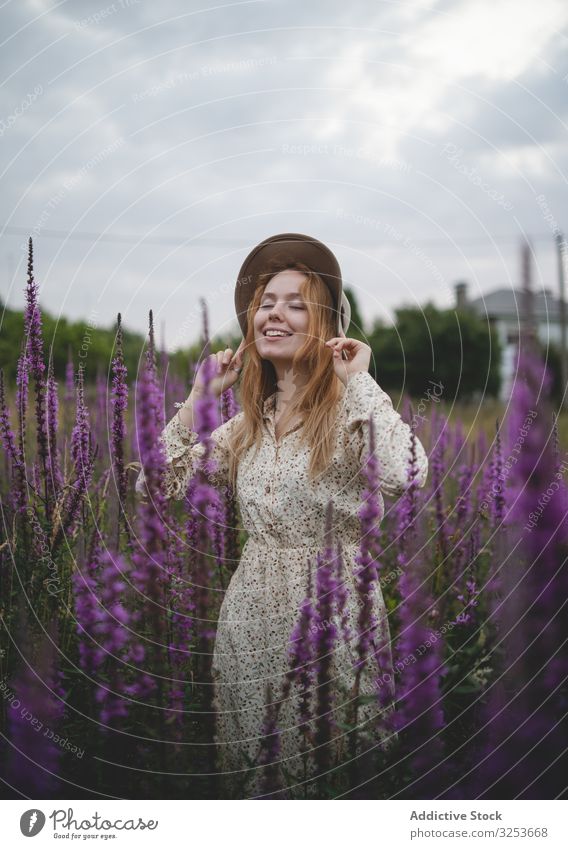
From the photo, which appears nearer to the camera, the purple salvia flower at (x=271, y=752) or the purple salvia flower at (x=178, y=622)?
the purple salvia flower at (x=271, y=752)

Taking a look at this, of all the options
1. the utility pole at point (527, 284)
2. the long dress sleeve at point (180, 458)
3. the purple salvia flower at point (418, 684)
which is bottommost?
Answer: the purple salvia flower at point (418, 684)

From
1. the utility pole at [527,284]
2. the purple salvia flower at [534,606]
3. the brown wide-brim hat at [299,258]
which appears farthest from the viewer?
the brown wide-brim hat at [299,258]

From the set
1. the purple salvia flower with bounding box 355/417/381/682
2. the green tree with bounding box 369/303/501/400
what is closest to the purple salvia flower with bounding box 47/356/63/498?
the purple salvia flower with bounding box 355/417/381/682

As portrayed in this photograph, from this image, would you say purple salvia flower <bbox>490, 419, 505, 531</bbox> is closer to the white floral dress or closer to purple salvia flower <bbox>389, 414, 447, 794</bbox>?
the white floral dress

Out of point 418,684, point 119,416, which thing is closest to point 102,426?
point 119,416

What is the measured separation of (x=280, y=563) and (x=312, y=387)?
0.80 metres

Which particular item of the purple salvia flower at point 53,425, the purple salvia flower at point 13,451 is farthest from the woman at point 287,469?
the purple salvia flower at point 13,451

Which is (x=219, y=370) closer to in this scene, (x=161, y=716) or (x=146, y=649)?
(x=146, y=649)

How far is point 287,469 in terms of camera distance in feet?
8.89

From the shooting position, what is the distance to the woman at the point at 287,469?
102 inches

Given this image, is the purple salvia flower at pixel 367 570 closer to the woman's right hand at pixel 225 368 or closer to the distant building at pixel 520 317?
the distant building at pixel 520 317

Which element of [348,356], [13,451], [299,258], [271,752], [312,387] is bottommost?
[271,752]

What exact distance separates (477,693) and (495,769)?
80 cm

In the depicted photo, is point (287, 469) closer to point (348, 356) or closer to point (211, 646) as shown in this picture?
point (348, 356)
